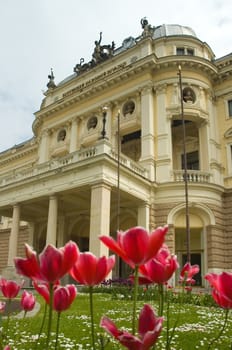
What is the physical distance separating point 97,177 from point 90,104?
11.3 m

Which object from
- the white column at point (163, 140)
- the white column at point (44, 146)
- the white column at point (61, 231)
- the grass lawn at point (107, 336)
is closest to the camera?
the grass lawn at point (107, 336)

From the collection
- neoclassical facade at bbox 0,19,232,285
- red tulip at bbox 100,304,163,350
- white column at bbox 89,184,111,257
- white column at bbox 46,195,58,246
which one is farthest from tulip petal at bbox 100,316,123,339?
white column at bbox 46,195,58,246

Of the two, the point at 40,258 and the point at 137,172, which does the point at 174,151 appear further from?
the point at 40,258

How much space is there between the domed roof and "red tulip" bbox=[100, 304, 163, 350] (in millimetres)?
30618

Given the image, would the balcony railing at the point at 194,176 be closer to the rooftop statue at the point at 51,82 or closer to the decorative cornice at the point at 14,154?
the rooftop statue at the point at 51,82

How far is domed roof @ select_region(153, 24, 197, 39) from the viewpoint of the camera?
29.3 m

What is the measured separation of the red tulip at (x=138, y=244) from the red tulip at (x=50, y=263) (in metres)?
0.18

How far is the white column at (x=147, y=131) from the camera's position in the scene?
74.7 ft

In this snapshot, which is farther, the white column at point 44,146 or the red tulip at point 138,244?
the white column at point 44,146

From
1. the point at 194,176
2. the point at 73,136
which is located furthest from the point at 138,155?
the point at 194,176

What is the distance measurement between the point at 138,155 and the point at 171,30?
11.6 metres

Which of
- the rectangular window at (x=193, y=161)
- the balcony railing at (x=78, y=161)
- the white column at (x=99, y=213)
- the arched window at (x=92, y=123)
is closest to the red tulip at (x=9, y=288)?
the white column at (x=99, y=213)

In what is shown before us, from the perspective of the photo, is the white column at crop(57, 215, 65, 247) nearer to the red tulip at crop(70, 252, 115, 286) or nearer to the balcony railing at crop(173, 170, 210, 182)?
the balcony railing at crop(173, 170, 210, 182)

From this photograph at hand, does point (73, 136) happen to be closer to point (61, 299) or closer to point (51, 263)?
point (61, 299)
